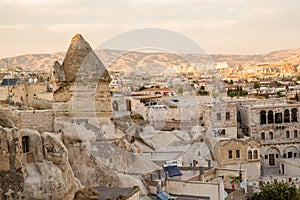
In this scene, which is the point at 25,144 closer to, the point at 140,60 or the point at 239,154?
the point at 140,60

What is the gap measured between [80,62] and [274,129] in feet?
58.8

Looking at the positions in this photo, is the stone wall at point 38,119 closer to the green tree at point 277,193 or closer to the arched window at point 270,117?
the green tree at point 277,193

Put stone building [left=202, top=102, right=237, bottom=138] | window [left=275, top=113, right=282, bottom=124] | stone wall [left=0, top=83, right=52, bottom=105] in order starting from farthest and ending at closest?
1. window [left=275, top=113, right=282, bottom=124]
2. stone building [left=202, top=102, right=237, bottom=138]
3. stone wall [left=0, top=83, right=52, bottom=105]

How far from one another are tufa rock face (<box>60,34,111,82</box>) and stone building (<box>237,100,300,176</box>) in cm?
1663

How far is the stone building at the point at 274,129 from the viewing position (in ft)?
91.4

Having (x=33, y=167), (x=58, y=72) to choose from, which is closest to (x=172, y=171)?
(x=58, y=72)

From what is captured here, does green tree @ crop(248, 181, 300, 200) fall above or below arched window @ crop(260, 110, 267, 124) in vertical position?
below

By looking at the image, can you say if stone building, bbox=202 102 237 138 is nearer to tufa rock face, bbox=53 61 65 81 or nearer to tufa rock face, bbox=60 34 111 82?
tufa rock face, bbox=60 34 111 82

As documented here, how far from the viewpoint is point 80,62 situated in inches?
502

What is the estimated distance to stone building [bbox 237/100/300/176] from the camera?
91.4 ft

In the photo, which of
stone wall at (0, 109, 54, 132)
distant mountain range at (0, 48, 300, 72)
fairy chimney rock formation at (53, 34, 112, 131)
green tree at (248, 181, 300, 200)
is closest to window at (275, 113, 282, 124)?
distant mountain range at (0, 48, 300, 72)

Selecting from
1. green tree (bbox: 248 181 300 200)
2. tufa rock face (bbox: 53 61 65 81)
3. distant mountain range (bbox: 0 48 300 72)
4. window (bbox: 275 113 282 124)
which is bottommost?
green tree (bbox: 248 181 300 200)

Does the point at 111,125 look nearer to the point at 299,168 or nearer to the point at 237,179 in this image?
the point at 237,179

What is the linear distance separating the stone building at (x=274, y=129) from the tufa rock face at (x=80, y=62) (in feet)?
54.6
